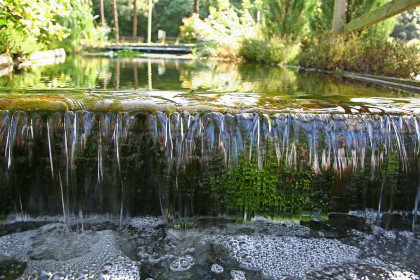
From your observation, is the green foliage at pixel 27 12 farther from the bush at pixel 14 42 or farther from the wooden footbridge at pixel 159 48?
the wooden footbridge at pixel 159 48

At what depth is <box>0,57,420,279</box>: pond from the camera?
299 cm

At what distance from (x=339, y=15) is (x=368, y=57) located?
242 cm

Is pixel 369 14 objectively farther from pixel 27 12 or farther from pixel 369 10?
pixel 27 12

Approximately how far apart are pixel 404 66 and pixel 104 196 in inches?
223

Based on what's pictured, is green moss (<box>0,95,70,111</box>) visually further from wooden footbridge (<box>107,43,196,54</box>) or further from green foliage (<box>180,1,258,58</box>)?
wooden footbridge (<box>107,43,196,54</box>)

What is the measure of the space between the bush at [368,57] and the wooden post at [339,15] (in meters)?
0.38

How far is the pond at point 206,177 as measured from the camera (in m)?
2.99

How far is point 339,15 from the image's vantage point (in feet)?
31.4

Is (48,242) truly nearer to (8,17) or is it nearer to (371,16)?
(8,17)

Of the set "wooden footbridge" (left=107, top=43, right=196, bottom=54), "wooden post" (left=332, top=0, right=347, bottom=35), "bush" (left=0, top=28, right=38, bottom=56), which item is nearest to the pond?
"bush" (left=0, top=28, right=38, bottom=56)

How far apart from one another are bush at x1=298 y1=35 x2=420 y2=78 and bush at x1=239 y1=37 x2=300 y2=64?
69.7 inches

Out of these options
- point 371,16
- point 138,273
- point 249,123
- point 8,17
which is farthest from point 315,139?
point 8,17

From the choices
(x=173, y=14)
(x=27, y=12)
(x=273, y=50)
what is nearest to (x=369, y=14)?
(x=273, y=50)

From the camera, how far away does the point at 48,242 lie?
2.91m
